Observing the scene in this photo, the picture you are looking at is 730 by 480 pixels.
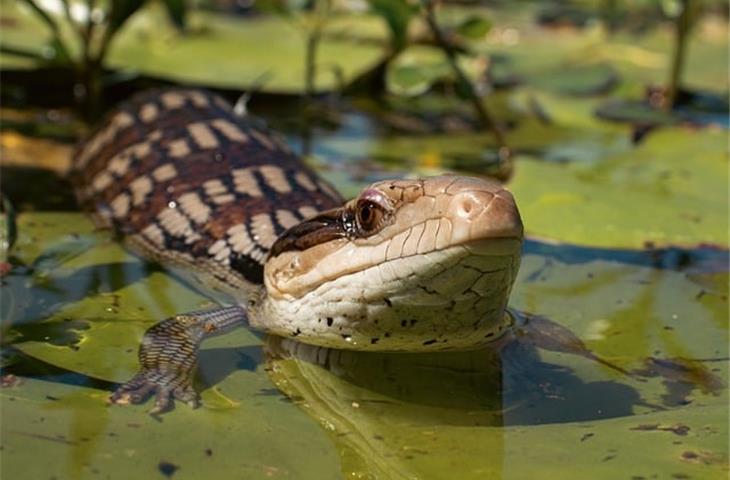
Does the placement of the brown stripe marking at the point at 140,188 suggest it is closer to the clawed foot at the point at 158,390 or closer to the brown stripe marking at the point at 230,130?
the brown stripe marking at the point at 230,130

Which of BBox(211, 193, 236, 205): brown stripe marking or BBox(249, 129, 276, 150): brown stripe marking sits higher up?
BBox(249, 129, 276, 150): brown stripe marking

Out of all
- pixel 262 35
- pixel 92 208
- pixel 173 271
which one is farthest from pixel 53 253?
pixel 262 35

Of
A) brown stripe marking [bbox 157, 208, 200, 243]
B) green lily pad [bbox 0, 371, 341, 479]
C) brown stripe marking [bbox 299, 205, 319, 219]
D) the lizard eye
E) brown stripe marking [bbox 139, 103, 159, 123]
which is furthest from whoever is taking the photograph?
brown stripe marking [bbox 139, 103, 159, 123]

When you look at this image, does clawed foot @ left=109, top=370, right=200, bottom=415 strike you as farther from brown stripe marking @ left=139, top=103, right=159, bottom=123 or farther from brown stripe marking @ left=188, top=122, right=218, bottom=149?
brown stripe marking @ left=139, top=103, right=159, bottom=123

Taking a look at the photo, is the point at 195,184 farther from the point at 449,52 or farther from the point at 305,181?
the point at 449,52

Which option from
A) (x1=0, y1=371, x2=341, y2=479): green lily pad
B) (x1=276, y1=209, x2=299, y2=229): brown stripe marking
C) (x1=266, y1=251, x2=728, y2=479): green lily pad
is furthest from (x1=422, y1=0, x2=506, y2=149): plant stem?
(x1=0, y1=371, x2=341, y2=479): green lily pad

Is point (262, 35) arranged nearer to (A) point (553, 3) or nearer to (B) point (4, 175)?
(B) point (4, 175)

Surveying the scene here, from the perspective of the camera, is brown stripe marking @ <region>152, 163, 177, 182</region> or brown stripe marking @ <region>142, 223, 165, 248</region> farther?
brown stripe marking @ <region>152, 163, 177, 182</region>
